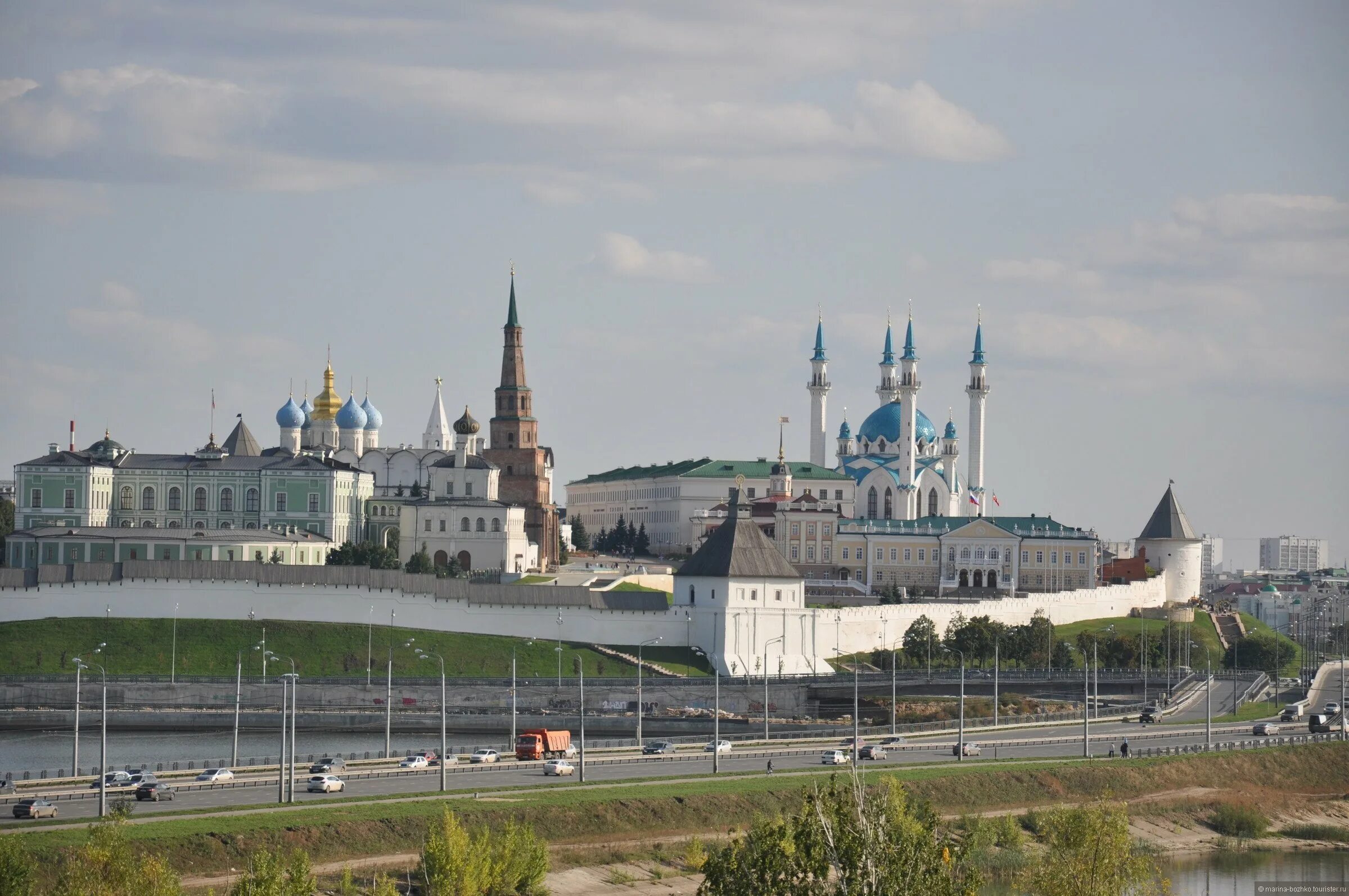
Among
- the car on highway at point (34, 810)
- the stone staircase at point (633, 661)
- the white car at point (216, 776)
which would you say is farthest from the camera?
the stone staircase at point (633, 661)

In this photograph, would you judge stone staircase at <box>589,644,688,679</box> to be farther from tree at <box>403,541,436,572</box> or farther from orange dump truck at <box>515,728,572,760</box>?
tree at <box>403,541,436,572</box>

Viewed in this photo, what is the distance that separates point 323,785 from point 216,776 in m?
3.44

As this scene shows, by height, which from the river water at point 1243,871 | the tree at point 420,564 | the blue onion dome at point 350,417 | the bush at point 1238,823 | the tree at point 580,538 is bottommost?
the river water at point 1243,871

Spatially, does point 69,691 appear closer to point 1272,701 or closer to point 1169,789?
point 1169,789

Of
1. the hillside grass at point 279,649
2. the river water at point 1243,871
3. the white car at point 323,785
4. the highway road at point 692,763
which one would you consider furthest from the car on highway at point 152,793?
the hillside grass at point 279,649

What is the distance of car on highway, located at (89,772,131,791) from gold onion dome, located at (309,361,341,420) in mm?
97205

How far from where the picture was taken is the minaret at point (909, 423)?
489ft

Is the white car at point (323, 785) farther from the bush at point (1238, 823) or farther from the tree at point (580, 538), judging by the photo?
the tree at point (580, 538)

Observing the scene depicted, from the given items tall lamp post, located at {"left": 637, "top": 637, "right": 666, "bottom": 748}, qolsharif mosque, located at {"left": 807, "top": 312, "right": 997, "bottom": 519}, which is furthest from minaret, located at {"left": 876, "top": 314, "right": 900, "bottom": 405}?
tall lamp post, located at {"left": 637, "top": 637, "right": 666, "bottom": 748}

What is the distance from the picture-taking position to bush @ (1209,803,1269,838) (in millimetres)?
61781

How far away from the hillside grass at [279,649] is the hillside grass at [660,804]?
86.8 ft

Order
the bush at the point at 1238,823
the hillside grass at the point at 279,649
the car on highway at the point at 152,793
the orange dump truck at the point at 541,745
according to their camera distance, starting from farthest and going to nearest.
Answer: the hillside grass at the point at 279,649 < the orange dump truck at the point at 541,745 < the bush at the point at 1238,823 < the car on highway at the point at 152,793

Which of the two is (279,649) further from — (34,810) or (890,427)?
(890,427)

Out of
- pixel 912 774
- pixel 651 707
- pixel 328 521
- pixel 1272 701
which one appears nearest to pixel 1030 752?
pixel 912 774
